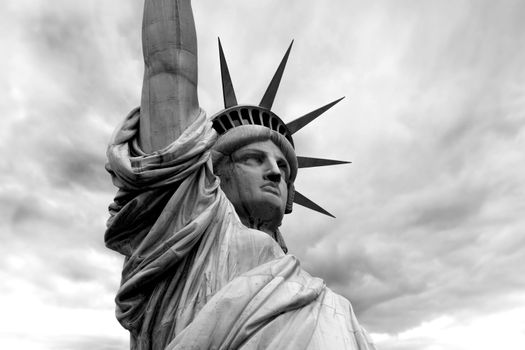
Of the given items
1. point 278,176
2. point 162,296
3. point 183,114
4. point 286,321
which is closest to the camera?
point 286,321

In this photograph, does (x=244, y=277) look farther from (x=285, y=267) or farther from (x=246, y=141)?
(x=246, y=141)

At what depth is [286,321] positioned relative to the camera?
6.62 metres

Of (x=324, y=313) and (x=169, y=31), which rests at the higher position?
(x=169, y=31)

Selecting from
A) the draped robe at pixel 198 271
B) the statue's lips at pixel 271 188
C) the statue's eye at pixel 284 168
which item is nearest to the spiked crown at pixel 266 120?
the statue's eye at pixel 284 168

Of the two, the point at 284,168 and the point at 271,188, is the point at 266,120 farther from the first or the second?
the point at 271,188

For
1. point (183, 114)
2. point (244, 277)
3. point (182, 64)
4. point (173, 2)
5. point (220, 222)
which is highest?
point (173, 2)

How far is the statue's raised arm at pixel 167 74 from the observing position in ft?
26.8

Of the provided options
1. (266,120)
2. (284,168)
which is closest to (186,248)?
(284,168)

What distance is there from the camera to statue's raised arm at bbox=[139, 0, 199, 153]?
8156 mm

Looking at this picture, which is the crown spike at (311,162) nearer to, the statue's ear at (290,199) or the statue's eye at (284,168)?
the statue's ear at (290,199)

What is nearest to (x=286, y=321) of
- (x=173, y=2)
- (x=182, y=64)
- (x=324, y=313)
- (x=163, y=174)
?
(x=324, y=313)

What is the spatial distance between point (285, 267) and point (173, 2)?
12.7 ft

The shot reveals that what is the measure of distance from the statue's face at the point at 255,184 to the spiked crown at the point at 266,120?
1.04 feet

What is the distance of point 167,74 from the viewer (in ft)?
27.2
